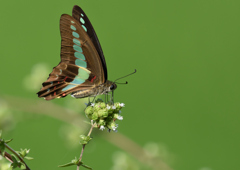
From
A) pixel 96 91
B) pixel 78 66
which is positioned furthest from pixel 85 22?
pixel 96 91

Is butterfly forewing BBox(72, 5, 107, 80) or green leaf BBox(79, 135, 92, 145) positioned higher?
butterfly forewing BBox(72, 5, 107, 80)

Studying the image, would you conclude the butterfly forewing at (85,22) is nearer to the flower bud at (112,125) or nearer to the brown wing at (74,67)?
the brown wing at (74,67)

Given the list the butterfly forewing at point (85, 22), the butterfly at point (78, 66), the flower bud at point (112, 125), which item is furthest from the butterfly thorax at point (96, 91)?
the flower bud at point (112, 125)

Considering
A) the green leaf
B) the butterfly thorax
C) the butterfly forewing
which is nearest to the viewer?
the green leaf

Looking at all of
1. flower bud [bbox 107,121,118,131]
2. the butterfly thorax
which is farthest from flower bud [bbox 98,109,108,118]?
the butterfly thorax

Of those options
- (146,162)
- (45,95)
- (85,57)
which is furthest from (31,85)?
(146,162)

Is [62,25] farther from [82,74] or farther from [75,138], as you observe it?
[75,138]

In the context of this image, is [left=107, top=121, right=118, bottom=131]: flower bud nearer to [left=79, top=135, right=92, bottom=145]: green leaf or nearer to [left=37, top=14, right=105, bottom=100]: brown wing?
[left=79, top=135, right=92, bottom=145]: green leaf

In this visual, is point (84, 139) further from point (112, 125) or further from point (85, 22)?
point (85, 22)
